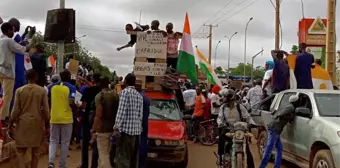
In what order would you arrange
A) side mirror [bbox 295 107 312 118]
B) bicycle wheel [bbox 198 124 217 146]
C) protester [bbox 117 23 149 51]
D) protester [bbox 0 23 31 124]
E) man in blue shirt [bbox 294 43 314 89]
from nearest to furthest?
protester [bbox 0 23 31 124]
side mirror [bbox 295 107 312 118]
protester [bbox 117 23 149 51]
man in blue shirt [bbox 294 43 314 89]
bicycle wheel [bbox 198 124 217 146]

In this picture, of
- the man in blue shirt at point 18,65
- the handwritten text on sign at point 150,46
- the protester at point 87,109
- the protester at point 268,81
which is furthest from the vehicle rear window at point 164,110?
the protester at point 268,81

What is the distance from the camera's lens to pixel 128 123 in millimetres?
7926

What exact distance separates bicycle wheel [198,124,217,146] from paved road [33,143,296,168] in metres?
0.35

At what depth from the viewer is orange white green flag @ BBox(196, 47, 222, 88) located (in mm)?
13328

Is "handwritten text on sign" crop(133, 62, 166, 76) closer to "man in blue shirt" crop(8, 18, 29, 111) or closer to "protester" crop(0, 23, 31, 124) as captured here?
"man in blue shirt" crop(8, 18, 29, 111)

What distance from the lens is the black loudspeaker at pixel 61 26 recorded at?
9.67 m

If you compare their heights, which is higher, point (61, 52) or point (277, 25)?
point (277, 25)

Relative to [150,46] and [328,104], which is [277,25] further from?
[328,104]

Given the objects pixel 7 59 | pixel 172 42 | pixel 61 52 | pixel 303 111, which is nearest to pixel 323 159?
pixel 303 111

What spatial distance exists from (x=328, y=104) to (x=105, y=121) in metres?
4.50

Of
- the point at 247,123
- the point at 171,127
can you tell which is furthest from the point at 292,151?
the point at 171,127

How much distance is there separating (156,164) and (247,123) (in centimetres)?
302

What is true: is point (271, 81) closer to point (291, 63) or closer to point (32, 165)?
point (291, 63)

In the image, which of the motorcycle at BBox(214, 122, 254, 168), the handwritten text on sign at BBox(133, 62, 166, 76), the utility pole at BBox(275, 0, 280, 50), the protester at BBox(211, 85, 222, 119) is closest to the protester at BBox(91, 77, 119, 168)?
the motorcycle at BBox(214, 122, 254, 168)
